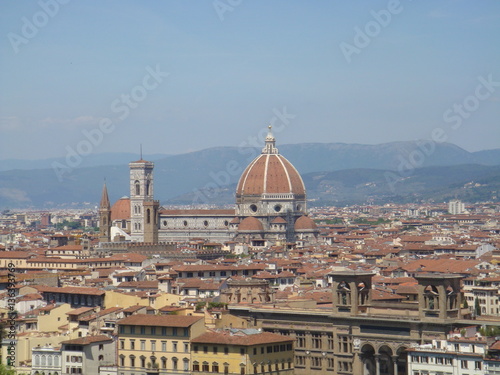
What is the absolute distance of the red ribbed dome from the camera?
17150 centimetres

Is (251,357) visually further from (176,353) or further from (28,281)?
(28,281)

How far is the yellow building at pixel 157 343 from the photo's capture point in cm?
5794

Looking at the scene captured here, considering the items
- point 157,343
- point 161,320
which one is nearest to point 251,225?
point 161,320

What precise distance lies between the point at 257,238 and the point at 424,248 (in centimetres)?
3395

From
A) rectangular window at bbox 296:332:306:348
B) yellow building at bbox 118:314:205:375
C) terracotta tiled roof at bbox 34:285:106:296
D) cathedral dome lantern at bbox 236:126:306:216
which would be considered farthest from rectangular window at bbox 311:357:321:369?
cathedral dome lantern at bbox 236:126:306:216

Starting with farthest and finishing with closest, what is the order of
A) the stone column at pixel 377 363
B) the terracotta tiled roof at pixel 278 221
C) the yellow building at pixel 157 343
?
the terracotta tiled roof at pixel 278 221 < the yellow building at pixel 157 343 < the stone column at pixel 377 363

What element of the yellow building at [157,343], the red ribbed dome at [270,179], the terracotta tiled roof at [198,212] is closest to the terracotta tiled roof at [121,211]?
the terracotta tiled roof at [198,212]

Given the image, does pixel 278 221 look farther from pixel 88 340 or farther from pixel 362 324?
pixel 362 324

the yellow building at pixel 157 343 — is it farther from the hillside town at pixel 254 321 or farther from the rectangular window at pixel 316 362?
the rectangular window at pixel 316 362

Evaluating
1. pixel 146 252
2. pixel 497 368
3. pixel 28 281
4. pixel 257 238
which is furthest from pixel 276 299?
pixel 257 238

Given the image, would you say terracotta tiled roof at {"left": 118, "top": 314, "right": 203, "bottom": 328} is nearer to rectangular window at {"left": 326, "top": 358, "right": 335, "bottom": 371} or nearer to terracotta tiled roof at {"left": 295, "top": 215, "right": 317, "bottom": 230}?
rectangular window at {"left": 326, "top": 358, "right": 335, "bottom": 371}

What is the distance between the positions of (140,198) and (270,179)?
15150 millimetres

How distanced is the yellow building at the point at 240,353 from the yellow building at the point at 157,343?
0.61 meters

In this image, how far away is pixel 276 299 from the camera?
69125 millimetres
